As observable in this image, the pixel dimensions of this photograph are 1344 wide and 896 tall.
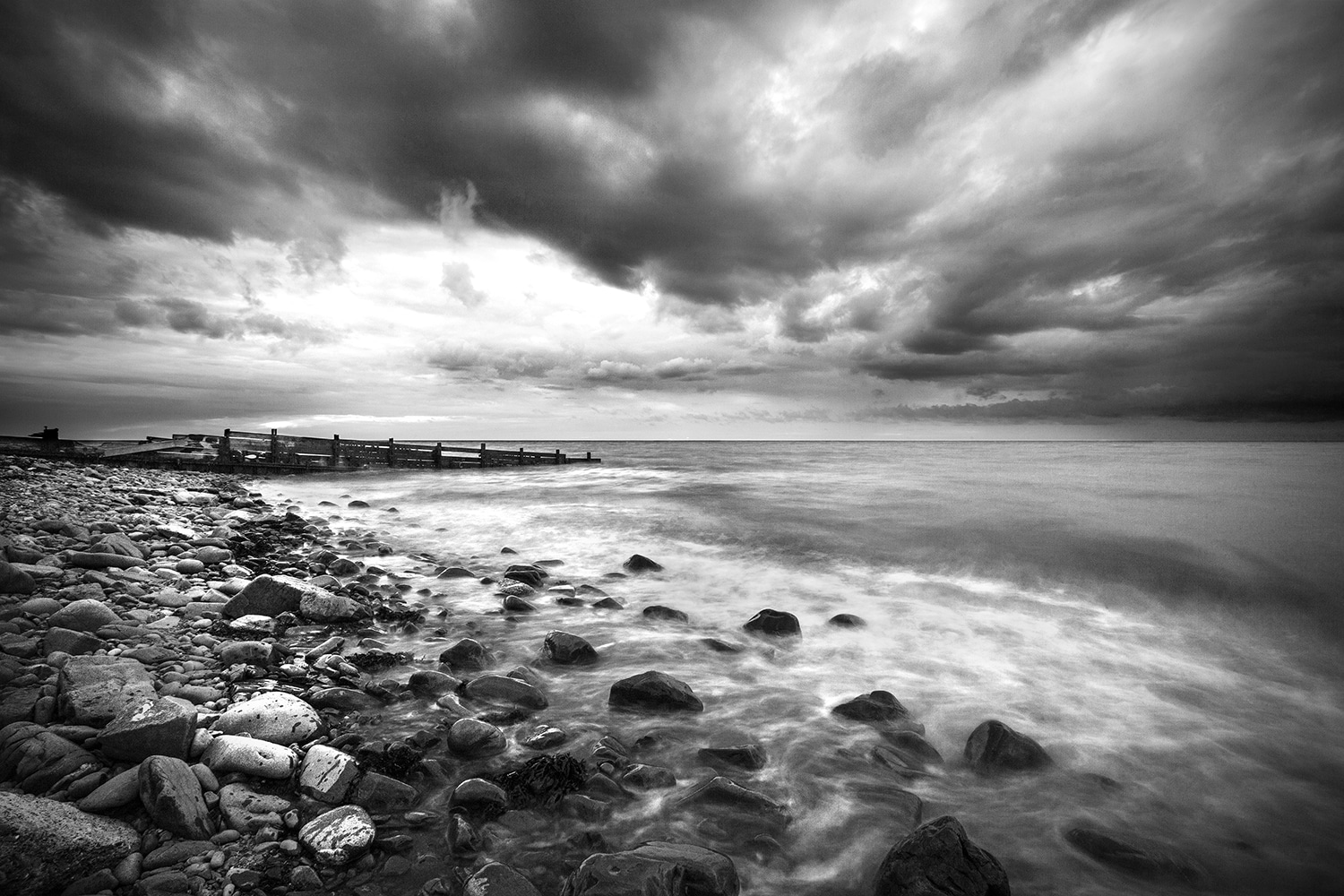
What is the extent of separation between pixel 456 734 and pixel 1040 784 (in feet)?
14.8

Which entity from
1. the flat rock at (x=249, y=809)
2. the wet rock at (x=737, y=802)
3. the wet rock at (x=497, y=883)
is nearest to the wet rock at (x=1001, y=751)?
the wet rock at (x=737, y=802)

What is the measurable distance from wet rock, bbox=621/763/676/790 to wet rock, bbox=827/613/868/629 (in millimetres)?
4345

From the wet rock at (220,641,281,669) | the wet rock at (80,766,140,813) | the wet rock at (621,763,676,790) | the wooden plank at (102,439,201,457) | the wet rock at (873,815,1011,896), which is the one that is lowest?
the wet rock at (621,763,676,790)

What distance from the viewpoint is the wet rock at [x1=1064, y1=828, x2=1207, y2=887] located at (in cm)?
326

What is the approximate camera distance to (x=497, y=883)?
2629 millimetres

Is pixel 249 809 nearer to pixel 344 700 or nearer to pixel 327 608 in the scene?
pixel 344 700

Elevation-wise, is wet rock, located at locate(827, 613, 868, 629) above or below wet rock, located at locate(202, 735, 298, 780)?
below

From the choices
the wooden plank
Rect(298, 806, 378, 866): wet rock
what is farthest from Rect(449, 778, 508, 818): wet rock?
the wooden plank

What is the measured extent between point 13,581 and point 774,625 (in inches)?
Answer: 317

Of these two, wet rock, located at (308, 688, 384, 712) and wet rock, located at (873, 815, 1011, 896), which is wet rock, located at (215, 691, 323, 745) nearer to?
wet rock, located at (308, 688, 384, 712)

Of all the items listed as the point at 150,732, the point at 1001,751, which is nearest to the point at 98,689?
the point at 150,732

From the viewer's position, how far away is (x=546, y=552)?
38.5ft

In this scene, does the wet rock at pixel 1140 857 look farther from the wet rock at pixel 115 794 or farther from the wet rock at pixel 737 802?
the wet rock at pixel 115 794

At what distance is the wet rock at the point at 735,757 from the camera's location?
13.5 feet
